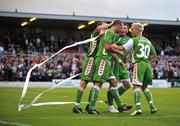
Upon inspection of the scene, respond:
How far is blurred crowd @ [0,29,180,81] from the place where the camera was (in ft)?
119

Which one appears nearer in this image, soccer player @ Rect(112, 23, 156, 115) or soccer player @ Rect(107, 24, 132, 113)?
soccer player @ Rect(112, 23, 156, 115)

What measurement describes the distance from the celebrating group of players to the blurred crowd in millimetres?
22257

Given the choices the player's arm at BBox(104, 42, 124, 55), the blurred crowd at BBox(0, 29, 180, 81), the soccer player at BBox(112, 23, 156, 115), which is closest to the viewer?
the player's arm at BBox(104, 42, 124, 55)

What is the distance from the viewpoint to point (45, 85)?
35.4m

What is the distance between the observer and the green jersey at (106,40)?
13.0m

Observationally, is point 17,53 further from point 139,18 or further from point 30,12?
point 139,18

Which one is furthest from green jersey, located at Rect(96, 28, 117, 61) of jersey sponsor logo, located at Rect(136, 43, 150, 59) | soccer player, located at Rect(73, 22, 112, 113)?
jersey sponsor logo, located at Rect(136, 43, 150, 59)

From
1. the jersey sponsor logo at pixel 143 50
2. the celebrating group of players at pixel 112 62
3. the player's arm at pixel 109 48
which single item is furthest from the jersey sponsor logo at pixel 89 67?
the jersey sponsor logo at pixel 143 50

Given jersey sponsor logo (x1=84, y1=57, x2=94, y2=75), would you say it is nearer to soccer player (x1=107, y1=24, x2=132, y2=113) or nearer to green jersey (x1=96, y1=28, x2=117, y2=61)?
green jersey (x1=96, y1=28, x2=117, y2=61)

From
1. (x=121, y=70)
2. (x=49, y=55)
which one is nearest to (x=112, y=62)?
(x=121, y=70)

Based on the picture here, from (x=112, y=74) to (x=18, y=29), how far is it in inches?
1326

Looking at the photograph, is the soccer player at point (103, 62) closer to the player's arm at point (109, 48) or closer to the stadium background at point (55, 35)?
the player's arm at point (109, 48)

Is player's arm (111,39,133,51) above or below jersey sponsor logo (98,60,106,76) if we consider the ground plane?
above

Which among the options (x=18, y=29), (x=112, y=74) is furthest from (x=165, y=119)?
(x=18, y=29)
